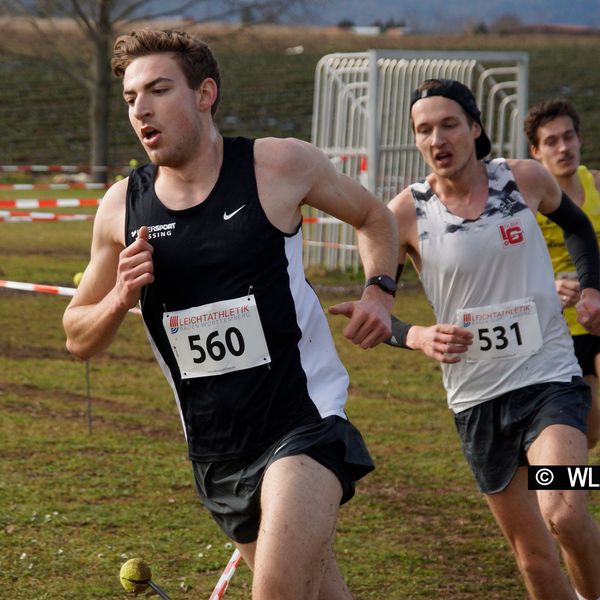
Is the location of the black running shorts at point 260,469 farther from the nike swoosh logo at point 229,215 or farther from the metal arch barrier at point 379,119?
the metal arch barrier at point 379,119

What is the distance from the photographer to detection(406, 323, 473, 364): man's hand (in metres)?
4.52

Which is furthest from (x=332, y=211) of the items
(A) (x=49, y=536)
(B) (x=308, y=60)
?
(B) (x=308, y=60)

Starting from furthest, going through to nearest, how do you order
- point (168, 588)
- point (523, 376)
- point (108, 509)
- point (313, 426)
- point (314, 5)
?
point (314, 5) → point (108, 509) → point (168, 588) → point (523, 376) → point (313, 426)

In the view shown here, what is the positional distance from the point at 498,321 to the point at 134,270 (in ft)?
5.81

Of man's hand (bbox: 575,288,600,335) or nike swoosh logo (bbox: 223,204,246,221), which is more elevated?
nike swoosh logo (bbox: 223,204,246,221)

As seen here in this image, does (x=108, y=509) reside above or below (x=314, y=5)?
below

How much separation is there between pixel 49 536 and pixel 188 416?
2.79 meters

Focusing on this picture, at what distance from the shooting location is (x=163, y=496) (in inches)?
276

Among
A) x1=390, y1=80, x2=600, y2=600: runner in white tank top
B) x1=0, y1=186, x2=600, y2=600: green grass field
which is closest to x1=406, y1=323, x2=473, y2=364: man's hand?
x1=390, y1=80, x2=600, y2=600: runner in white tank top

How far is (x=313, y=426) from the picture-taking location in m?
3.63

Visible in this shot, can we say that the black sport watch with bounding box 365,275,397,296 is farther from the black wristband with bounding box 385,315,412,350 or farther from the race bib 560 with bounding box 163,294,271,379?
the black wristband with bounding box 385,315,412,350

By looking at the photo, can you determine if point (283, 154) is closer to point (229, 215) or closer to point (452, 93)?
point (229, 215)

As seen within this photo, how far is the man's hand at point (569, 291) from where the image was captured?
545 cm

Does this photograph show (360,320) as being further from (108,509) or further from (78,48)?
(78,48)
